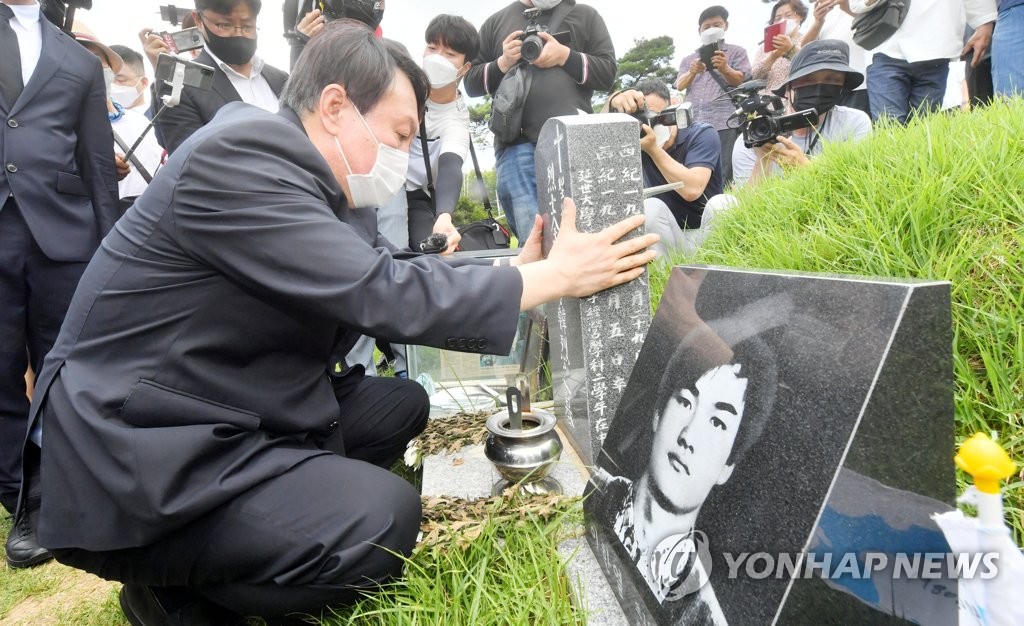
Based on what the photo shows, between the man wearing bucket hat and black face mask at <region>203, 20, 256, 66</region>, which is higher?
black face mask at <region>203, 20, 256, 66</region>

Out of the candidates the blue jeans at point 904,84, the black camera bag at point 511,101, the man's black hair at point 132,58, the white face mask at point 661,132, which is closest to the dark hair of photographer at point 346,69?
the black camera bag at point 511,101

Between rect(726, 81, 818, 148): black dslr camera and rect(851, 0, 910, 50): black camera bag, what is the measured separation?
0.79 metres

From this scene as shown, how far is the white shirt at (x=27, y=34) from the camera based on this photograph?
9.02ft

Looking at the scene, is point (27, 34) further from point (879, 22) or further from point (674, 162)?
point (879, 22)

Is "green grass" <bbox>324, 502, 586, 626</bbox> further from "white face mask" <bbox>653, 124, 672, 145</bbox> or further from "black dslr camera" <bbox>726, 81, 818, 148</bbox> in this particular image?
"white face mask" <bbox>653, 124, 672, 145</bbox>

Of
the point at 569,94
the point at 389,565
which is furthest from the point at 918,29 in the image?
the point at 389,565

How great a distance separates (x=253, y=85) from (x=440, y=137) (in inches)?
44.4

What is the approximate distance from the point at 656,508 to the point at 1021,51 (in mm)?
3228

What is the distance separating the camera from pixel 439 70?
373cm

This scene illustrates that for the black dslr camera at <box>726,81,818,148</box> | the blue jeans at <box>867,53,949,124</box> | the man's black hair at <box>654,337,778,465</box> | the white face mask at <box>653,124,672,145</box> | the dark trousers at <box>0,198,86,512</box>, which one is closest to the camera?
the man's black hair at <box>654,337,778,465</box>

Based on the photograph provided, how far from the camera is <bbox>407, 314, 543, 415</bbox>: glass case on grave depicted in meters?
3.36

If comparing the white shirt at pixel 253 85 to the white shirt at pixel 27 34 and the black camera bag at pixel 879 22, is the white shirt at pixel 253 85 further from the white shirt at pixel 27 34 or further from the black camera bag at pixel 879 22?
the black camera bag at pixel 879 22

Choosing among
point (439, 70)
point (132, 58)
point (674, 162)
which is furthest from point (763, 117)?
point (132, 58)
